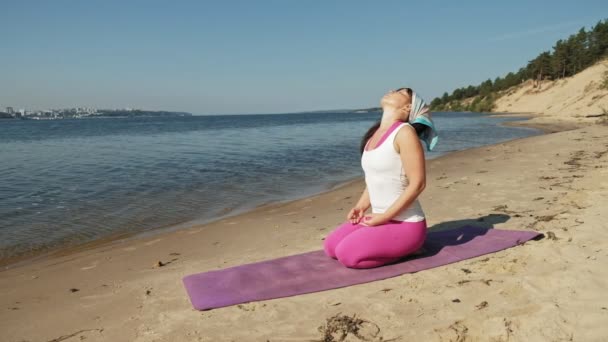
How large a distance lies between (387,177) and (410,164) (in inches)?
11.5

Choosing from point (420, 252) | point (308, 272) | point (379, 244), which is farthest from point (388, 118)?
point (308, 272)

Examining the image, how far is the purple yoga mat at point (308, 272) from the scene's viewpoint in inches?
156

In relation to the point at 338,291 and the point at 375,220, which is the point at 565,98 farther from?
the point at 338,291

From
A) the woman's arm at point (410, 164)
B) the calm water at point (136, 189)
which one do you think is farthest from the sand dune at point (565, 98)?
the woman's arm at point (410, 164)

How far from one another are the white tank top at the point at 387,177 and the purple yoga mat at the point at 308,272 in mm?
566

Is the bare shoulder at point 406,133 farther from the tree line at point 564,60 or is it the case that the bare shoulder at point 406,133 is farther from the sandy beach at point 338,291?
the tree line at point 564,60

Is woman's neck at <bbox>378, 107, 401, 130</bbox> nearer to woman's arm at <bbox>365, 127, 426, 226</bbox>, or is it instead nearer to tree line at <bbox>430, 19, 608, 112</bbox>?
woman's arm at <bbox>365, 127, 426, 226</bbox>

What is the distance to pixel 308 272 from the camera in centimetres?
442

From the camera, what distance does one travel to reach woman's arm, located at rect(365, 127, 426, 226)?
414 cm

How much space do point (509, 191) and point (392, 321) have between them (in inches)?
227

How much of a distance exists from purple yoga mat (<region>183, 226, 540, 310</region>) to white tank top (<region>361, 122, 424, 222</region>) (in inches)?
22.3

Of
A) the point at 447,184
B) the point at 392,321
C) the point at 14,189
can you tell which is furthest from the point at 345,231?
the point at 14,189

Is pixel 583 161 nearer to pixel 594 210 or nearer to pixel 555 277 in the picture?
pixel 594 210

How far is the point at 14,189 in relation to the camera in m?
12.0
